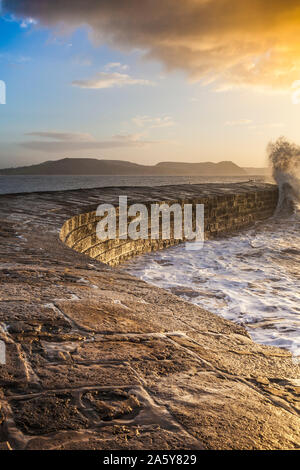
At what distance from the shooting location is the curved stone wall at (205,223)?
17.6ft

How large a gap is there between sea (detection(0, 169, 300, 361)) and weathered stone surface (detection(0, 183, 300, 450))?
0.85 meters

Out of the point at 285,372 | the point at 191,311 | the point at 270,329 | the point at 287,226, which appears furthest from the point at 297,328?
the point at 287,226

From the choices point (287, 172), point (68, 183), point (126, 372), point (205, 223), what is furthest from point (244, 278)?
point (68, 183)

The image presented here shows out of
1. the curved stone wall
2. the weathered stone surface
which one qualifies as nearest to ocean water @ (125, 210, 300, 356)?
the curved stone wall

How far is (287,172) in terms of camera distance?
1814cm

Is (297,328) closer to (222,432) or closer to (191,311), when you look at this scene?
(191,311)

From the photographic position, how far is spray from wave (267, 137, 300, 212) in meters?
14.2

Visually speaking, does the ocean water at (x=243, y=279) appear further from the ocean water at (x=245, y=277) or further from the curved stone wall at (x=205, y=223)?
the curved stone wall at (x=205, y=223)

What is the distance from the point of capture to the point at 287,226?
1099 cm

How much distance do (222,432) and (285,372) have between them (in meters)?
0.79

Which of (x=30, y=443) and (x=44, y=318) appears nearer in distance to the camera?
(x=30, y=443)

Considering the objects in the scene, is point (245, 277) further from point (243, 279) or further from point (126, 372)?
point (126, 372)

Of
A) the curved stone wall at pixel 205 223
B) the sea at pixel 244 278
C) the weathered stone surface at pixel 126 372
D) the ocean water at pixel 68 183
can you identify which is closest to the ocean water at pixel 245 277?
the sea at pixel 244 278

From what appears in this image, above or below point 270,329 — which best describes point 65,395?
above
